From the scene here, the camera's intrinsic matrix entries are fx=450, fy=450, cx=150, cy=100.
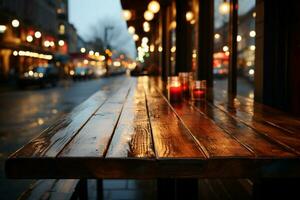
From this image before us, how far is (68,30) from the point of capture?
71750 millimetres

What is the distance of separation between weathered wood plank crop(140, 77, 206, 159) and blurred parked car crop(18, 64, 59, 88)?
91.1 feet

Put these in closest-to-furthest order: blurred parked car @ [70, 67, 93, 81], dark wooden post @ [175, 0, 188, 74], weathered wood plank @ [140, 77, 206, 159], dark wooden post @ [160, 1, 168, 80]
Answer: weathered wood plank @ [140, 77, 206, 159], dark wooden post @ [175, 0, 188, 74], dark wooden post @ [160, 1, 168, 80], blurred parked car @ [70, 67, 93, 81]

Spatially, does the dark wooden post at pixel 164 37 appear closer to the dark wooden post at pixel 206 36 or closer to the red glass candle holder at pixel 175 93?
the dark wooden post at pixel 206 36

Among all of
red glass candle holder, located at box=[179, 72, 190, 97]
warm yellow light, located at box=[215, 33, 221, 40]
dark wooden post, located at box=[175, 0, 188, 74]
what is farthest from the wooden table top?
dark wooden post, located at box=[175, 0, 188, 74]

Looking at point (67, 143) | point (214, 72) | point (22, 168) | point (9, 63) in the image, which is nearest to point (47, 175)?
point (22, 168)

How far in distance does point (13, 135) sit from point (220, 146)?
25.3ft

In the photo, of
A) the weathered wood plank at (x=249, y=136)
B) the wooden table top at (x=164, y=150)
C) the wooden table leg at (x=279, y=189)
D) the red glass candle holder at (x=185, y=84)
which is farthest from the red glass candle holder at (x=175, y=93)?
the wooden table top at (x=164, y=150)

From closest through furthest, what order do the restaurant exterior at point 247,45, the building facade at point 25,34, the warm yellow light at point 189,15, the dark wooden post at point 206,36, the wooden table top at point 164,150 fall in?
the wooden table top at point 164,150 → the restaurant exterior at point 247,45 → the dark wooden post at point 206,36 → the warm yellow light at point 189,15 → the building facade at point 25,34

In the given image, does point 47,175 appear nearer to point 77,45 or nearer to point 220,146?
point 220,146

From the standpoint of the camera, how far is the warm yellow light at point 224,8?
25.1 feet

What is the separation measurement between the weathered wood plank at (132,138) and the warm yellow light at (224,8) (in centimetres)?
440

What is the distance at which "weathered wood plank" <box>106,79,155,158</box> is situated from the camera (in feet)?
6.93

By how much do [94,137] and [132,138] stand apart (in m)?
0.22

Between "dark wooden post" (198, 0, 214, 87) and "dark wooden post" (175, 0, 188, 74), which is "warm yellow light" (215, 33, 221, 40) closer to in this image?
"dark wooden post" (198, 0, 214, 87)
